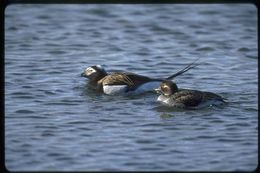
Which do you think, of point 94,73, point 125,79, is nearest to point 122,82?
point 125,79

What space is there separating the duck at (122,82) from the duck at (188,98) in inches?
19.2

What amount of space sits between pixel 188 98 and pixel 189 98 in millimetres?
26

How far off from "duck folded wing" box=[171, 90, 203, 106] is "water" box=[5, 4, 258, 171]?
0.15m

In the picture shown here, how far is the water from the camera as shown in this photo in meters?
8.86

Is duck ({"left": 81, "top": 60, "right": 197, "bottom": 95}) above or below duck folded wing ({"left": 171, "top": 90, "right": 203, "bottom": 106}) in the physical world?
below

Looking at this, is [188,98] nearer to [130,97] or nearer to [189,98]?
[189,98]

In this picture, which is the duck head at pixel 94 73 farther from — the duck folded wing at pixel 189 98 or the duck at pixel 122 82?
the duck folded wing at pixel 189 98

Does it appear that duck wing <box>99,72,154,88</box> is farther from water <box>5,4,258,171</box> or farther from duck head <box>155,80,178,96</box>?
duck head <box>155,80,178,96</box>

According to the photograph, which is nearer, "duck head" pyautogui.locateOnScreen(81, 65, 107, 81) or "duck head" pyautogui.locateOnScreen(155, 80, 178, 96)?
"duck head" pyautogui.locateOnScreen(155, 80, 178, 96)

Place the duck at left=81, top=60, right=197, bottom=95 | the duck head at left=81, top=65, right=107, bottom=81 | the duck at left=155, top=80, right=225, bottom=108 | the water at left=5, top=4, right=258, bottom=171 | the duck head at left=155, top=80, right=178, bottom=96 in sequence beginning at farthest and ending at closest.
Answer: the duck head at left=81, top=65, right=107, bottom=81
the duck at left=81, top=60, right=197, bottom=95
the duck head at left=155, top=80, right=178, bottom=96
the duck at left=155, top=80, right=225, bottom=108
the water at left=5, top=4, right=258, bottom=171

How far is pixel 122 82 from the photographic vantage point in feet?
38.3

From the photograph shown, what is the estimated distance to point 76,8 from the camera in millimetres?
16906

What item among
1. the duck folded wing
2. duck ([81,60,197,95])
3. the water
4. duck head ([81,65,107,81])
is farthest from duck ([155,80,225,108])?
duck head ([81,65,107,81])

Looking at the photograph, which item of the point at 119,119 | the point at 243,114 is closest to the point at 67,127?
the point at 119,119
